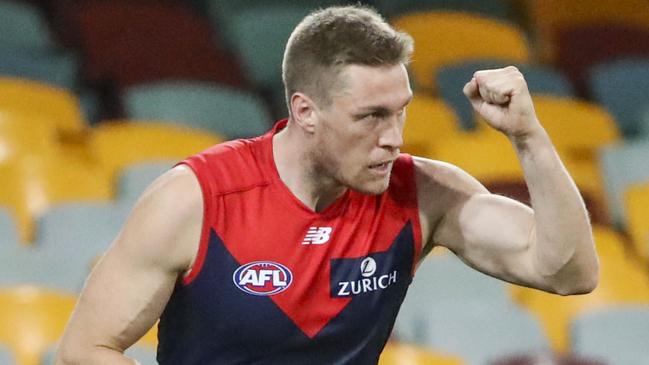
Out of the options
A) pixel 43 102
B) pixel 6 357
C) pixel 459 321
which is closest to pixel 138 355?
pixel 6 357

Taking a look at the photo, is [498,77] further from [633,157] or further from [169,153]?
[633,157]

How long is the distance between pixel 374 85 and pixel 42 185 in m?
2.70

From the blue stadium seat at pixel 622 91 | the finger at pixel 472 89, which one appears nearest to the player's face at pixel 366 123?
the finger at pixel 472 89

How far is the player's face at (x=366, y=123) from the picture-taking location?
9.33 feet

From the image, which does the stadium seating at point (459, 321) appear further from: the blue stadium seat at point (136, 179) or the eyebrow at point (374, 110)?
the eyebrow at point (374, 110)

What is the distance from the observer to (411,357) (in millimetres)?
4336

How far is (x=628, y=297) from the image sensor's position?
535cm

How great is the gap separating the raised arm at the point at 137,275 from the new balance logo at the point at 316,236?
0.79ft

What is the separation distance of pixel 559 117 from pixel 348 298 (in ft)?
12.3

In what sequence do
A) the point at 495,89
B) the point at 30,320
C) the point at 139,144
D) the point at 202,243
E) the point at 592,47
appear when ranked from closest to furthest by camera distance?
the point at 495,89
the point at 202,243
the point at 30,320
the point at 139,144
the point at 592,47

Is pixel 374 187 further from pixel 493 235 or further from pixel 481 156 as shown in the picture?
pixel 481 156

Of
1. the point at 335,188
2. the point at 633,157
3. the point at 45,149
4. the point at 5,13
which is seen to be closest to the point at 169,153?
the point at 45,149

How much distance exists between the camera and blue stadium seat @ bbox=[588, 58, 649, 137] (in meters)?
7.21

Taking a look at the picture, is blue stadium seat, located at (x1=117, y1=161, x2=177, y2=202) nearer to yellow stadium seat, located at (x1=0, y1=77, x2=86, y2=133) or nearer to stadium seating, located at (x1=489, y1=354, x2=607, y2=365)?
yellow stadium seat, located at (x1=0, y1=77, x2=86, y2=133)
